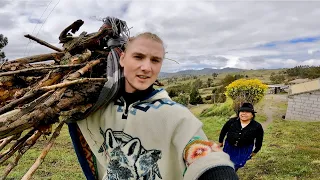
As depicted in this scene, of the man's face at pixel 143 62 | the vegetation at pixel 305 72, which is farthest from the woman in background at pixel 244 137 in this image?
the vegetation at pixel 305 72

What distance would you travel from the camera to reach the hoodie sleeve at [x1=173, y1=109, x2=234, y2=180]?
128cm

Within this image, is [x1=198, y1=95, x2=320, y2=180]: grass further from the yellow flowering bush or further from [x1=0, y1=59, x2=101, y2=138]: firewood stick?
[x1=0, y1=59, x2=101, y2=138]: firewood stick

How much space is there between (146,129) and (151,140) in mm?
64

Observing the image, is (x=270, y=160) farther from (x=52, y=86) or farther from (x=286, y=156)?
(x=52, y=86)

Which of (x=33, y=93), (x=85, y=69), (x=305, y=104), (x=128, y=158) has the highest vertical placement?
(x=85, y=69)

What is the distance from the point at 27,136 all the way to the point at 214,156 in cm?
115

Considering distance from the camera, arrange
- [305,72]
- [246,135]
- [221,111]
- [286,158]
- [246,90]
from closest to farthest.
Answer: [246,135] → [286,158] → [246,90] → [221,111] → [305,72]

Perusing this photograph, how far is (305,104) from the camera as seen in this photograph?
17.1 m

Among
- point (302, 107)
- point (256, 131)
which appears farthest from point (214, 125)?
point (256, 131)

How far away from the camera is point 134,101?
1.75m

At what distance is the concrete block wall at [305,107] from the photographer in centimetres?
1673

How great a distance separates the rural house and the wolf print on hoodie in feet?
56.3

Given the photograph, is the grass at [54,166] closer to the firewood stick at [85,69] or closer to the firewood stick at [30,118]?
the firewood stick at [85,69]

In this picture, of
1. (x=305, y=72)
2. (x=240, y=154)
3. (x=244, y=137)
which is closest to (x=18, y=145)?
(x=244, y=137)
